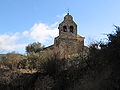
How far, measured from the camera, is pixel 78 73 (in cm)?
2294

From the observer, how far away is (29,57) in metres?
31.5

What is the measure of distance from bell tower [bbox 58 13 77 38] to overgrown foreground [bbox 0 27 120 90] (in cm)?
2514

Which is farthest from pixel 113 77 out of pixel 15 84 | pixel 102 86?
pixel 15 84

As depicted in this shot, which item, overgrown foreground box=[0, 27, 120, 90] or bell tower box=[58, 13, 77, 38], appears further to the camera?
bell tower box=[58, 13, 77, 38]

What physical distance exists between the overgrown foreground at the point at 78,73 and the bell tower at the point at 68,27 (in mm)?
25140

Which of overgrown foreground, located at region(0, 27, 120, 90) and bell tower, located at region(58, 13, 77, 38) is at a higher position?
bell tower, located at region(58, 13, 77, 38)

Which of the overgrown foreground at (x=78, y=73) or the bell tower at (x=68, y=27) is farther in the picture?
the bell tower at (x=68, y=27)

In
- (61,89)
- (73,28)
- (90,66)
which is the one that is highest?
(73,28)

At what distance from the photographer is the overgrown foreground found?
53.2ft

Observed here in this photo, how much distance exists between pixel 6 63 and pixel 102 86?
49.4 ft

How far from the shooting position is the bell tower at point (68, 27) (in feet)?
176

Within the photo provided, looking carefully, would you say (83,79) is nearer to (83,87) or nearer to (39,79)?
(83,87)

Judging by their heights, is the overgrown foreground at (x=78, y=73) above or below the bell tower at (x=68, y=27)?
below

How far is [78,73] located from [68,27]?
31.9 m
